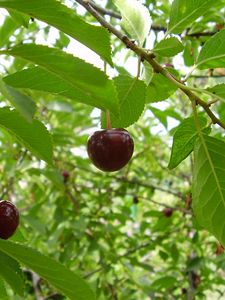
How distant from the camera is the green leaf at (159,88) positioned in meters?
1.19

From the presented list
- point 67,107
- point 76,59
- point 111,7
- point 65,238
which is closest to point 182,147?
point 76,59

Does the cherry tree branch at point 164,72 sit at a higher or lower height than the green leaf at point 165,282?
lower

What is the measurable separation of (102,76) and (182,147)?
1.44 ft

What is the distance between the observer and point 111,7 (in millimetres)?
2803

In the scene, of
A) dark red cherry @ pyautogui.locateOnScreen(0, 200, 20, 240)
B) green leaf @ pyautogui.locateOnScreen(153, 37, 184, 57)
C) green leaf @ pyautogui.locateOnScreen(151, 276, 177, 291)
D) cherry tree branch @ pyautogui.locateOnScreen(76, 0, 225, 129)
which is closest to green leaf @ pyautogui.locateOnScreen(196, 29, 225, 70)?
green leaf @ pyautogui.locateOnScreen(153, 37, 184, 57)

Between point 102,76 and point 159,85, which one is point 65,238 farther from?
point 102,76

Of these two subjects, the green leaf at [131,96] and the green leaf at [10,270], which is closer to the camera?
the green leaf at [10,270]

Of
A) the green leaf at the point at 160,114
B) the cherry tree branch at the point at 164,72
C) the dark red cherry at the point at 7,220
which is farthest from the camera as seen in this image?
the green leaf at the point at 160,114

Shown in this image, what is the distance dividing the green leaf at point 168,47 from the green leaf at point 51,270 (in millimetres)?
499

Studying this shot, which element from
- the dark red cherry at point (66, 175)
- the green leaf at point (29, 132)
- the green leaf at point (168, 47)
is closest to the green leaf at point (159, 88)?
the green leaf at point (168, 47)

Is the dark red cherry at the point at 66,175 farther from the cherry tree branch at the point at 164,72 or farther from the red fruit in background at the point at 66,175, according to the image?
A: the cherry tree branch at the point at 164,72

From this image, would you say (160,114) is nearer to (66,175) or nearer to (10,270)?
(66,175)

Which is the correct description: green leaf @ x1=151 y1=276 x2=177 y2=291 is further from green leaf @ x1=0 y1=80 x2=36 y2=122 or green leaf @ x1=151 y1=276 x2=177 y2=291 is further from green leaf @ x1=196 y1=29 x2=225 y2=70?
green leaf @ x1=0 y1=80 x2=36 y2=122

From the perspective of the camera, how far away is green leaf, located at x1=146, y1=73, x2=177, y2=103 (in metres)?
1.19
